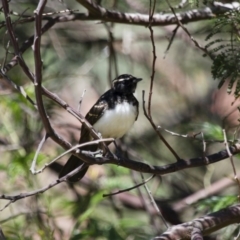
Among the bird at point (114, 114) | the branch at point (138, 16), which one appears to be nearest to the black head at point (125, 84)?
the bird at point (114, 114)

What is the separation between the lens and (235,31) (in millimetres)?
3768

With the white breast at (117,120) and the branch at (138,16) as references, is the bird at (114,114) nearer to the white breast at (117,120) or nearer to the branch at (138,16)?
the white breast at (117,120)

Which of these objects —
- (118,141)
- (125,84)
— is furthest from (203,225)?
(118,141)

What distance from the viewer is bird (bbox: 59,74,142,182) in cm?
455

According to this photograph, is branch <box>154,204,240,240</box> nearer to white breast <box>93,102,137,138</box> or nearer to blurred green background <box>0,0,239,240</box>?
blurred green background <box>0,0,239,240</box>

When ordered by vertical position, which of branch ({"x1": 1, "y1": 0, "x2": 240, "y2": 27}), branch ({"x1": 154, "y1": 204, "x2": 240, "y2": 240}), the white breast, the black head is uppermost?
branch ({"x1": 1, "y1": 0, "x2": 240, "y2": 27})

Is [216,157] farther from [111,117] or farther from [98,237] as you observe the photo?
[98,237]

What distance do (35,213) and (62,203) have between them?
1.53ft

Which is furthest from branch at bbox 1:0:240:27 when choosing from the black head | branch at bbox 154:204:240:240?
branch at bbox 154:204:240:240

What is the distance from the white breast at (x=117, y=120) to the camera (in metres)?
4.55

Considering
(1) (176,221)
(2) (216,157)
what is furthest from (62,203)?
(2) (216,157)

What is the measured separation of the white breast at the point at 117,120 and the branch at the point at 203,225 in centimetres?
115

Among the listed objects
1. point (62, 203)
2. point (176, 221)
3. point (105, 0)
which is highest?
point (105, 0)

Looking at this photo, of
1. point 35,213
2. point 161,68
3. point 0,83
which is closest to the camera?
point 35,213
